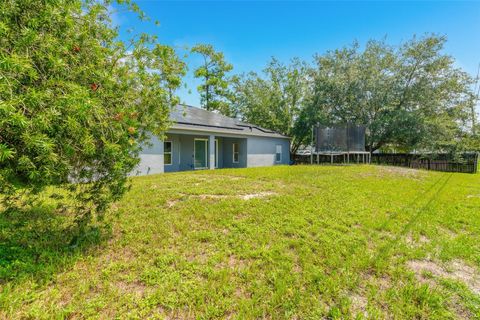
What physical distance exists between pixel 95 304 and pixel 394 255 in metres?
3.44

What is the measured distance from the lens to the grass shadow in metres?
2.45

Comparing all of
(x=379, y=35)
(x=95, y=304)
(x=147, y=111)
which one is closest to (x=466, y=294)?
(x=95, y=304)

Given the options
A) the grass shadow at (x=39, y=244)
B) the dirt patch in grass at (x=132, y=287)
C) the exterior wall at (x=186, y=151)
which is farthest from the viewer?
the exterior wall at (x=186, y=151)

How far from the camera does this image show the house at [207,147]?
411 inches

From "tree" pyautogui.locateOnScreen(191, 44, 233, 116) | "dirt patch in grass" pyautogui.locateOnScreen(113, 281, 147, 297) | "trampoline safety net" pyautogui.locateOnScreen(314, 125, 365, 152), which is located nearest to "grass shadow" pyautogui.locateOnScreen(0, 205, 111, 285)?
"dirt patch in grass" pyautogui.locateOnScreen(113, 281, 147, 297)

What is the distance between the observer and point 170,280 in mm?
2393

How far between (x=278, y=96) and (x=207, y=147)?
35.9 feet

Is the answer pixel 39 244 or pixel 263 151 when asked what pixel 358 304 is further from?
pixel 263 151

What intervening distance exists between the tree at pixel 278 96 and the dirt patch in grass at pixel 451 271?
56.4 ft

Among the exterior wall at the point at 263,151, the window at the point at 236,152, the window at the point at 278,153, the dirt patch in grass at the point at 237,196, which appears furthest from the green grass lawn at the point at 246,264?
the window at the point at 278,153

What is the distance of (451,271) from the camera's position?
8.80ft

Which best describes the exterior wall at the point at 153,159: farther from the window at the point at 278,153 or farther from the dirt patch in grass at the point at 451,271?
the dirt patch in grass at the point at 451,271

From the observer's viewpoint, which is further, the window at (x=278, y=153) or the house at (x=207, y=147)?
the window at (x=278, y=153)

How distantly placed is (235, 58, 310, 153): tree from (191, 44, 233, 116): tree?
4052 millimetres
